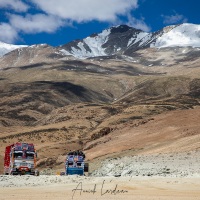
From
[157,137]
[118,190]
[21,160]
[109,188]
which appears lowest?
[118,190]

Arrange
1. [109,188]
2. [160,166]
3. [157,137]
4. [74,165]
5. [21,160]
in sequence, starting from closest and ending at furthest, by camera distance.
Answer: [109,188], [160,166], [21,160], [74,165], [157,137]

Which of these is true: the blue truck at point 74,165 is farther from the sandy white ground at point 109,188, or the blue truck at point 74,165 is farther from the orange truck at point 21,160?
the sandy white ground at point 109,188

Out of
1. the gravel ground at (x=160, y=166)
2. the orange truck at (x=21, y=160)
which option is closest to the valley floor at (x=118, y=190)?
the gravel ground at (x=160, y=166)

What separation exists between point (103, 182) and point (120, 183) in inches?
38.0

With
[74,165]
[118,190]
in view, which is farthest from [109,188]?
[74,165]

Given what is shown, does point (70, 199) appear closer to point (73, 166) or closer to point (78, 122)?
point (73, 166)

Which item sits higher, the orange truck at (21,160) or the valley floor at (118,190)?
the orange truck at (21,160)

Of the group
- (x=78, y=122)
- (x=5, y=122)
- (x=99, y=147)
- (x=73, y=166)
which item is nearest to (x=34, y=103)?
(x=5, y=122)

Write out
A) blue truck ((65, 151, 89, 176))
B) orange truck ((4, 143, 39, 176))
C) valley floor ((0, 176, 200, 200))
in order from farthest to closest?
blue truck ((65, 151, 89, 176)) → orange truck ((4, 143, 39, 176)) → valley floor ((0, 176, 200, 200))

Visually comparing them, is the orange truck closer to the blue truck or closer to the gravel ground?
the blue truck

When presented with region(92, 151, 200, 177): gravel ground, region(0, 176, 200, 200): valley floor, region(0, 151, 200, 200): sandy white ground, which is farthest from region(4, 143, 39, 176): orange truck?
region(0, 176, 200, 200): valley floor

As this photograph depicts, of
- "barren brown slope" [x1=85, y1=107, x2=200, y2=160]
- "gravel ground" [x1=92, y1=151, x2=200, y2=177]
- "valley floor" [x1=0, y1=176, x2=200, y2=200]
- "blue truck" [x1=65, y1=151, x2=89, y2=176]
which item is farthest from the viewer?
"barren brown slope" [x1=85, y1=107, x2=200, y2=160]

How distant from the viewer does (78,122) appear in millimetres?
97625

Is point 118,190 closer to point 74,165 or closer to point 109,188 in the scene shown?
point 109,188
